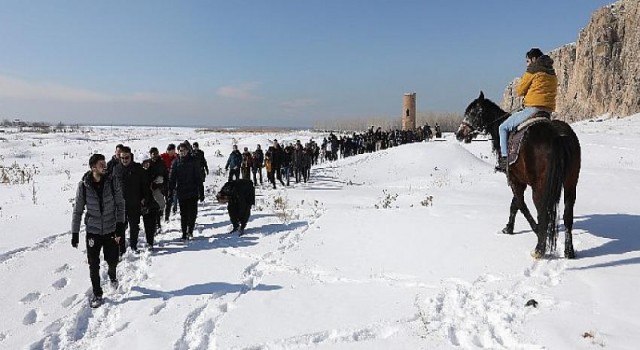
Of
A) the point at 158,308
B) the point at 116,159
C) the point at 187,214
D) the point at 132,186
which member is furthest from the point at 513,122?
the point at 116,159

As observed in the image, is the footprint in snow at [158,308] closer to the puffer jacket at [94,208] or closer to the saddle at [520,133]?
the puffer jacket at [94,208]

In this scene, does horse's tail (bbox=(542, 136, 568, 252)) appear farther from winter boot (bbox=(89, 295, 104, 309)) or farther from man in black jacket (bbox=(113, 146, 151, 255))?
man in black jacket (bbox=(113, 146, 151, 255))

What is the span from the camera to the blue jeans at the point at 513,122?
5809 mm

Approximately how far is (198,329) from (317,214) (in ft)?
17.5

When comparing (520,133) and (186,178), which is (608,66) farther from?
(186,178)

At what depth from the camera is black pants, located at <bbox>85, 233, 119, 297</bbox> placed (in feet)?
17.5

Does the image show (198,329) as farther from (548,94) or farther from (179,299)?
(548,94)

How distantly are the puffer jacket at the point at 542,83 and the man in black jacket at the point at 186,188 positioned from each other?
20.0ft

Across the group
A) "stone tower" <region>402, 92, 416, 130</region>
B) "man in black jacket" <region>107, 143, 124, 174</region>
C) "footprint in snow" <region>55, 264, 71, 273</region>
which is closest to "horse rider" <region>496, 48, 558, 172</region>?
Result: "man in black jacket" <region>107, 143, 124, 174</region>

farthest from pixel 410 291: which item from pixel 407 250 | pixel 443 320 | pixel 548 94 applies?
pixel 548 94

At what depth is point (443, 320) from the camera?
13.2 ft

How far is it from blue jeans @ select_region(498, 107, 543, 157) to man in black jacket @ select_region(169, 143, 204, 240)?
561 centimetres

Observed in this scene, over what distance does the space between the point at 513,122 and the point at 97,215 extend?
19.2 feet

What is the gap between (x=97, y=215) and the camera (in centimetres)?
549
